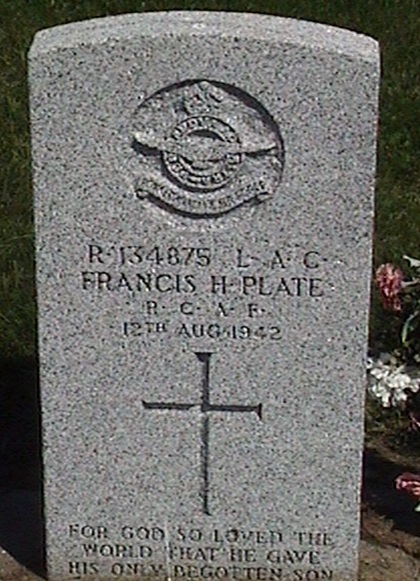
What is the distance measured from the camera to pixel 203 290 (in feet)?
14.4

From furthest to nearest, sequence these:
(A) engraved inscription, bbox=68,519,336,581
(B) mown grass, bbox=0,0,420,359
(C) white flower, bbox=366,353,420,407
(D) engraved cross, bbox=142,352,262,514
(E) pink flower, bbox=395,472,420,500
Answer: (B) mown grass, bbox=0,0,420,359 < (C) white flower, bbox=366,353,420,407 < (E) pink flower, bbox=395,472,420,500 < (A) engraved inscription, bbox=68,519,336,581 < (D) engraved cross, bbox=142,352,262,514

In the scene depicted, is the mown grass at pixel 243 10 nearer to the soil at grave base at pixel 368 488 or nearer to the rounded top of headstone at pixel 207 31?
the soil at grave base at pixel 368 488

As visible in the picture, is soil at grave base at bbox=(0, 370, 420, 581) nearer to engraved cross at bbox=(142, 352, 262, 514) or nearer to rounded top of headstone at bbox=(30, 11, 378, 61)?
engraved cross at bbox=(142, 352, 262, 514)

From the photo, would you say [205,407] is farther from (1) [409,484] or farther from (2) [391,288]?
(2) [391,288]

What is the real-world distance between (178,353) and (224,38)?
3.03 feet

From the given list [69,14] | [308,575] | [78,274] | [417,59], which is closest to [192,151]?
[78,274]

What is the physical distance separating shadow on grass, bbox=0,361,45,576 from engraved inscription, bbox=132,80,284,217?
130cm

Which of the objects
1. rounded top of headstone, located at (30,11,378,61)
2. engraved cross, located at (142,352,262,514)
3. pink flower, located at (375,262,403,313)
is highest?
rounded top of headstone, located at (30,11,378,61)

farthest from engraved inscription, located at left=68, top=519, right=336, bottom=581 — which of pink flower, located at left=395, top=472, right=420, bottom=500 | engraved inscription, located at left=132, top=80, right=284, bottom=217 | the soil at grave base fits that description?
engraved inscription, located at left=132, top=80, right=284, bottom=217

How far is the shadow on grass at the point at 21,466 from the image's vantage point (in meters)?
4.97

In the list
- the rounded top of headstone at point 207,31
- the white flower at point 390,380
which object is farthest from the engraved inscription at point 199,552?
the rounded top of headstone at point 207,31

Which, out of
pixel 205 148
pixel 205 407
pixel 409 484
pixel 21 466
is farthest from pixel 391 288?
pixel 21 466

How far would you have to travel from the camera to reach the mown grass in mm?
6453

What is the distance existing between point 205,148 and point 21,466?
173cm
